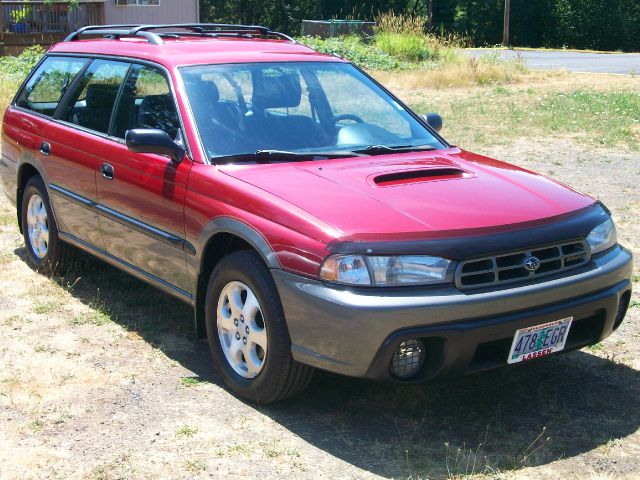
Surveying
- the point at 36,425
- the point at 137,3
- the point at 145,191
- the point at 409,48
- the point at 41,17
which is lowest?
the point at 36,425

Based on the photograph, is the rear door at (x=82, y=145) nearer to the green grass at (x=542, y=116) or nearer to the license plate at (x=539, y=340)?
the license plate at (x=539, y=340)

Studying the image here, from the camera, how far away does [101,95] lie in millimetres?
6020

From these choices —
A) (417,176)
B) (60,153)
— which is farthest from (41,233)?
(417,176)

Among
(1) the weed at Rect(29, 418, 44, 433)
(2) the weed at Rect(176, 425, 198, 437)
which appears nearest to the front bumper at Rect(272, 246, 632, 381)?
(2) the weed at Rect(176, 425, 198, 437)

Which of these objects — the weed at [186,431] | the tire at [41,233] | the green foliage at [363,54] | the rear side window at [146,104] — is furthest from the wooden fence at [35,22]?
the weed at [186,431]

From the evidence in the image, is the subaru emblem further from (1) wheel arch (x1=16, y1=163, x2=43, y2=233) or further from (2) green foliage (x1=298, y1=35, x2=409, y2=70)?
(2) green foliage (x1=298, y1=35, x2=409, y2=70)

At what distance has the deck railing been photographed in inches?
1056

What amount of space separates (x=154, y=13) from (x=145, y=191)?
26.8 m

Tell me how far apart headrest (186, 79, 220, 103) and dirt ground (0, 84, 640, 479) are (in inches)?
55.5

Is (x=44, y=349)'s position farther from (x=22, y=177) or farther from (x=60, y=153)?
(x=22, y=177)

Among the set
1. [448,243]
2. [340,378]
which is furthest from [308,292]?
[340,378]

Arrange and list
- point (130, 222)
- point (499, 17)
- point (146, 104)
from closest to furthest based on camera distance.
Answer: point (130, 222) < point (146, 104) < point (499, 17)

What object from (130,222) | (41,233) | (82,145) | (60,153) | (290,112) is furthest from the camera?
(41,233)

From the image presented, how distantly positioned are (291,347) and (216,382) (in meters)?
0.82
